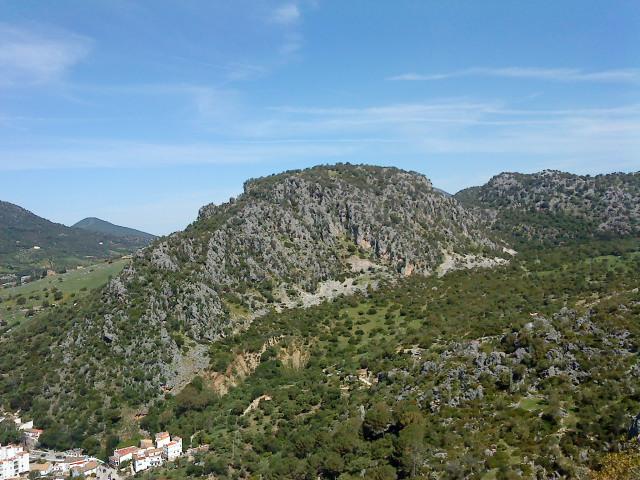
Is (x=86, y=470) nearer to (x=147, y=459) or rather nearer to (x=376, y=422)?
(x=147, y=459)

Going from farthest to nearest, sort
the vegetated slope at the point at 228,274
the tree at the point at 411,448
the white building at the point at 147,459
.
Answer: the vegetated slope at the point at 228,274
the white building at the point at 147,459
the tree at the point at 411,448

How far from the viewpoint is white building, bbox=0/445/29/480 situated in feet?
172

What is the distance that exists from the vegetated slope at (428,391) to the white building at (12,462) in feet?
42.4

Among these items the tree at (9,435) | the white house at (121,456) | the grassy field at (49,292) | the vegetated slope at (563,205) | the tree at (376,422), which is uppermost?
the vegetated slope at (563,205)

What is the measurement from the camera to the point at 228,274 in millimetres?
96000

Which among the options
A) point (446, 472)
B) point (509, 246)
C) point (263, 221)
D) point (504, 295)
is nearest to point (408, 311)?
point (504, 295)

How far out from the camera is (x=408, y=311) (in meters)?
84.8

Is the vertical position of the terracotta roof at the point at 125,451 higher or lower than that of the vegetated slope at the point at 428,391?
lower

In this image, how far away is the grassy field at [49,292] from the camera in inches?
4300

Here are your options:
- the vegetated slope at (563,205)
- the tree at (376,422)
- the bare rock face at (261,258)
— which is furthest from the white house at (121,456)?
the vegetated slope at (563,205)

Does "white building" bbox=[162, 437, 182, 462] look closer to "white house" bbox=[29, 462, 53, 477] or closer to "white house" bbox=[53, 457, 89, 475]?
"white house" bbox=[53, 457, 89, 475]

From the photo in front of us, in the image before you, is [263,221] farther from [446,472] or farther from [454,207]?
[446,472]

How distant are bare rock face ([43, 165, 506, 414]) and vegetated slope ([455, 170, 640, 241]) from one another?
62.4 ft

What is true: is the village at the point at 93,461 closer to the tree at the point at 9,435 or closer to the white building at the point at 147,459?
the white building at the point at 147,459
